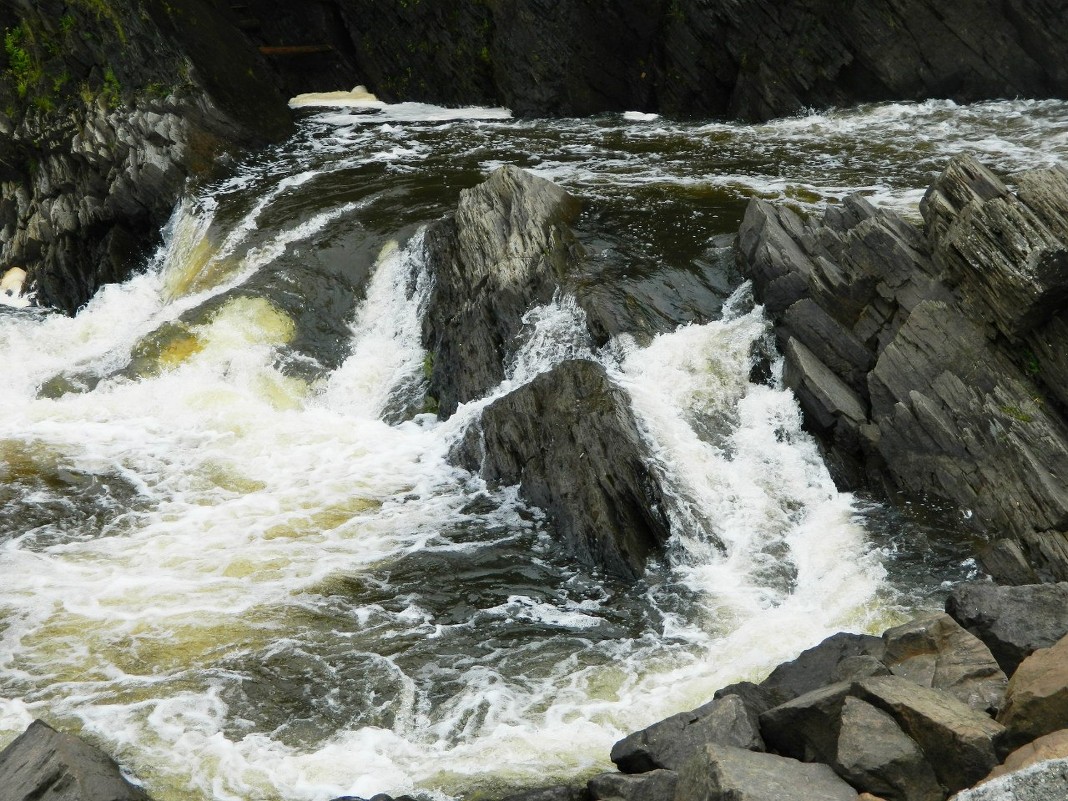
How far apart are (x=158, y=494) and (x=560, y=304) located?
5.95 meters

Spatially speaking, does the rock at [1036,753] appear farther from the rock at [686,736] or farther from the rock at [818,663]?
the rock at [818,663]

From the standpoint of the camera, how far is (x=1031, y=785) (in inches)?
231

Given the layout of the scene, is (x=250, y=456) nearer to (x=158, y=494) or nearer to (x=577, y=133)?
(x=158, y=494)

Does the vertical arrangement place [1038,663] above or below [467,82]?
below

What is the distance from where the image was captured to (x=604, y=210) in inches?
688

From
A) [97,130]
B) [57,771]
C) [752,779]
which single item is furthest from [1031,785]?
[97,130]

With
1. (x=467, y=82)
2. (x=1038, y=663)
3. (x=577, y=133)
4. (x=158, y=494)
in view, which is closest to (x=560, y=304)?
(x=158, y=494)

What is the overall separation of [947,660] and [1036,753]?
5.59 feet

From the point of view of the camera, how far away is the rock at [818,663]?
8.91m

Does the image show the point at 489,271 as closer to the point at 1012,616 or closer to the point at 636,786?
the point at 1012,616

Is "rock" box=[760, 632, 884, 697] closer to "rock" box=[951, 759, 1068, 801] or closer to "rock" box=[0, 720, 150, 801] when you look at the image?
"rock" box=[951, 759, 1068, 801]

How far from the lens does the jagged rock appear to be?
15383 millimetres

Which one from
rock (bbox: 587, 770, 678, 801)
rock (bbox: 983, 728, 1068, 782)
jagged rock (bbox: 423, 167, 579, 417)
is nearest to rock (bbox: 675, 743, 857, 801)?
rock (bbox: 587, 770, 678, 801)

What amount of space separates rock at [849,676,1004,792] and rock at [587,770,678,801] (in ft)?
4.96
